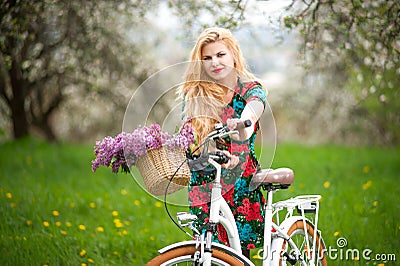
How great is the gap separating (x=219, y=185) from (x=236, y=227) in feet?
1.33

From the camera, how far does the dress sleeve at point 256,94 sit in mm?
3230

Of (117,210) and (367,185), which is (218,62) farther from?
(367,185)

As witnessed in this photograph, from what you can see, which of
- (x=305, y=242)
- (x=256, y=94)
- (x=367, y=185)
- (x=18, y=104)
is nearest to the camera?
(x=256, y=94)

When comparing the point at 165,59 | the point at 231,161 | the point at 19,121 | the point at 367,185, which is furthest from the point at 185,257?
the point at 165,59

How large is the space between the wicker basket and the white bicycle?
91mm

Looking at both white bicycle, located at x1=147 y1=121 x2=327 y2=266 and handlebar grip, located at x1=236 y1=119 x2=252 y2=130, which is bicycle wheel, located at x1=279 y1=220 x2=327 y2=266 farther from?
handlebar grip, located at x1=236 y1=119 x2=252 y2=130

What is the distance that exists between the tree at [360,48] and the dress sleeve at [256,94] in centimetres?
156

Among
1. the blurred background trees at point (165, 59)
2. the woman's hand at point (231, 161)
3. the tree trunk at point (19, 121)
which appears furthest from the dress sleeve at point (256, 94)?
the tree trunk at point (19, 121)

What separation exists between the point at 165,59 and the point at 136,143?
1364 cm

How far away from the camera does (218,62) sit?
3.31m

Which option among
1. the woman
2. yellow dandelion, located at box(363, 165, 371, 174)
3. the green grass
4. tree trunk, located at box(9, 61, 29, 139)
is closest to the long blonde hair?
the woman

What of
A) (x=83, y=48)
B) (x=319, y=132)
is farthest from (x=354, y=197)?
(x=319, y=132)

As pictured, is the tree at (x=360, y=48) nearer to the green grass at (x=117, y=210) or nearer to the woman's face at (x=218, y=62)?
the green grass at (x=117, y=210)

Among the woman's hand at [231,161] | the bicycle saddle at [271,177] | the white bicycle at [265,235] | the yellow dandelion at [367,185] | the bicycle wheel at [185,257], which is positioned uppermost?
the yellow dandelion at [367,185]
